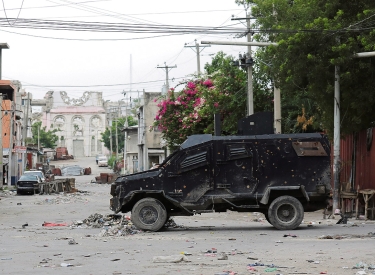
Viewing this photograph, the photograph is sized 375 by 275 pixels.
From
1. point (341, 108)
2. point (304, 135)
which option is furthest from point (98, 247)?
point (341, 108)

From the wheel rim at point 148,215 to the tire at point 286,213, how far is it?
300 cm

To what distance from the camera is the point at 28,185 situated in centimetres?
5262

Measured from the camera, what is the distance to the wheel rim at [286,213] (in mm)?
19594

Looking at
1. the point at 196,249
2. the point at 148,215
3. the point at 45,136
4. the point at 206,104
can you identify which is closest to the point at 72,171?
the point at 45,136

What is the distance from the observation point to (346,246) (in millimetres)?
14922

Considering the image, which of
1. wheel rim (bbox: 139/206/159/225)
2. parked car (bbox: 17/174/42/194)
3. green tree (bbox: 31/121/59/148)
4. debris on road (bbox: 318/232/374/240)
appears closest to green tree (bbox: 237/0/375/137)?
debris on road (bbox: 318/232/374/240)

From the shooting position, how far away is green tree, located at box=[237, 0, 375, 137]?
23109 millimetres

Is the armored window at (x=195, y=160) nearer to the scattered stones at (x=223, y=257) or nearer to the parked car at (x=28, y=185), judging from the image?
the scattered stones at (x=223, y=257)

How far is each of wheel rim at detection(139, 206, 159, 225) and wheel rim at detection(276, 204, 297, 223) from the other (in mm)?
3222

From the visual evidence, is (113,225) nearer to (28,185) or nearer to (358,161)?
(358,161)

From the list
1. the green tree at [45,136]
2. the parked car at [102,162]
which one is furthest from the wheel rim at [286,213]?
the green tree at [45,136]

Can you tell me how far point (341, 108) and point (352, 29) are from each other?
3.31 metres

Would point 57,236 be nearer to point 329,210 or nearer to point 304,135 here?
point 304,135

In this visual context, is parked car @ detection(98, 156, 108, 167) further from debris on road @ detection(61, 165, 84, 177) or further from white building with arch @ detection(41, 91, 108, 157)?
white building with arch @ detection(41, 91, 108, 157)
